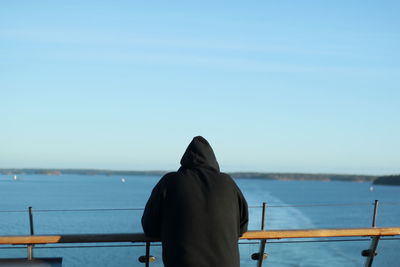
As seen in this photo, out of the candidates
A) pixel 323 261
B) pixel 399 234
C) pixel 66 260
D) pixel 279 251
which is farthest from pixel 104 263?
pixel 399 234

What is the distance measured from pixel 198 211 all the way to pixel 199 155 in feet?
1.05

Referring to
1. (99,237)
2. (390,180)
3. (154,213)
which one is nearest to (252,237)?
(99,237)

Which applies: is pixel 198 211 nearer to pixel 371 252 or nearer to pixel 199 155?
pixel 199 155

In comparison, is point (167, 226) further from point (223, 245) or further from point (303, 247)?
point (303, 247)

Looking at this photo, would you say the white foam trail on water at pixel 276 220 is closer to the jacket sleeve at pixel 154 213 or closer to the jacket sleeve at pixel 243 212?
A: the jacket sleeve at pixel 243 212

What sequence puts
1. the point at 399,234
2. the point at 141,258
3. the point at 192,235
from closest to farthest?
the point at 192,235, the point at 141,258, the point at 399,234

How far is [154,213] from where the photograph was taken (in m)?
3.53

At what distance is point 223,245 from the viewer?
3395 millimetres

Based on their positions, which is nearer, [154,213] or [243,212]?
[154,213]

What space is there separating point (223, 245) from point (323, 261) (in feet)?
7.02

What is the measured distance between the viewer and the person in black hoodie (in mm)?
3373

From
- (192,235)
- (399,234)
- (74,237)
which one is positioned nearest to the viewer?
(192,235)

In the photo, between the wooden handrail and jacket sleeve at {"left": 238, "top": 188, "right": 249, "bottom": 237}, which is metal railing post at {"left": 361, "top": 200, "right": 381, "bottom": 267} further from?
jacket sleeve at {"left": 238, "top": 188, "right": 249, "bottom": 237}

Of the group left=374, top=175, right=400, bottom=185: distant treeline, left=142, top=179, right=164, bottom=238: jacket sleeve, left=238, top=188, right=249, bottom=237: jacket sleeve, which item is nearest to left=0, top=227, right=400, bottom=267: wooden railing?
left=142, top=179, right=164, bottom=238: jacket sleeve
